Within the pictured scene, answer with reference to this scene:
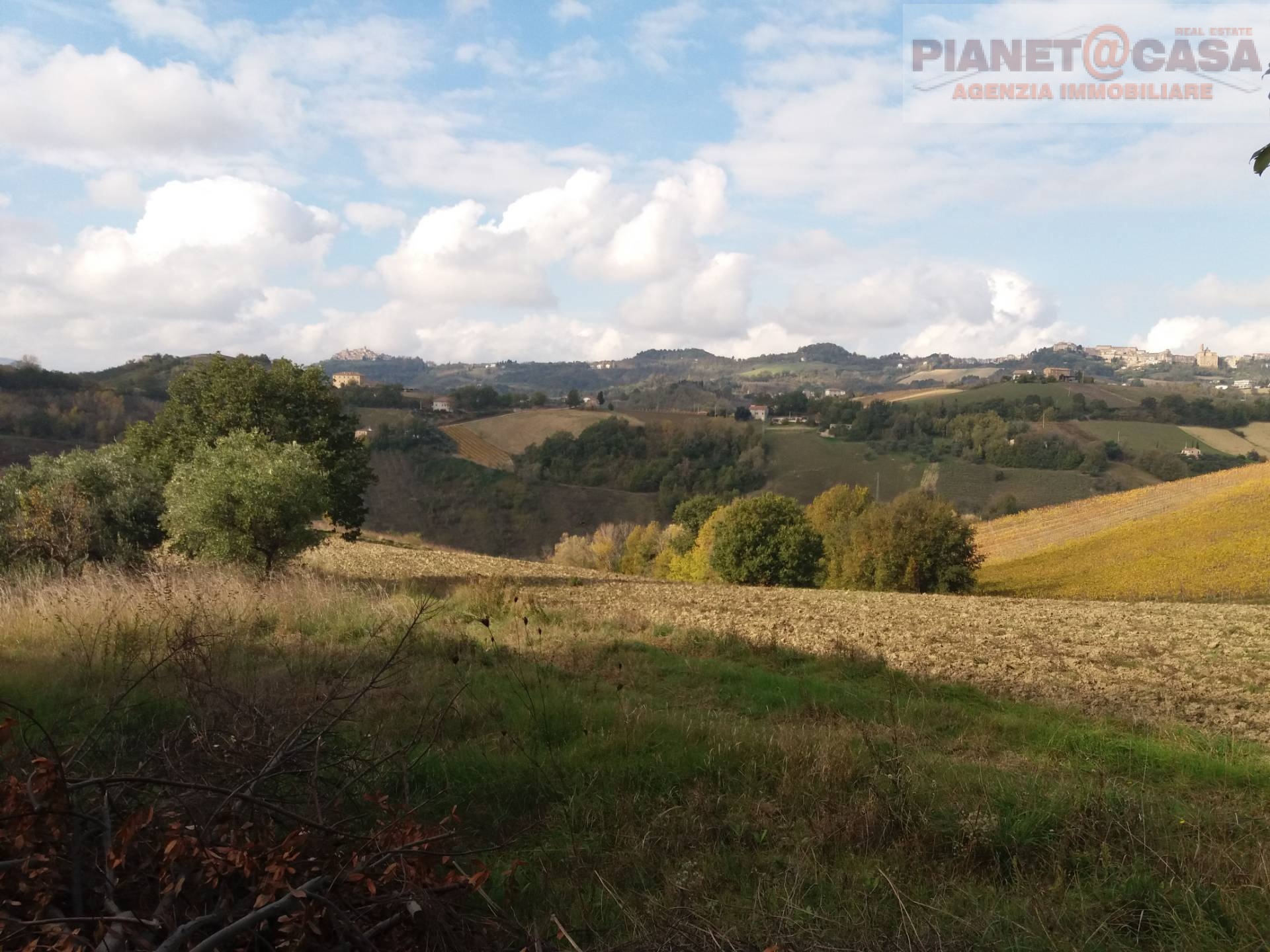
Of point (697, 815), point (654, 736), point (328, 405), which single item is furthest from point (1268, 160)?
point (328, 405)

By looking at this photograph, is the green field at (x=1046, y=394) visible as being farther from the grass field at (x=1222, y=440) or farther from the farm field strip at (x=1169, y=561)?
the farm field strip at (x=1169, y=561)

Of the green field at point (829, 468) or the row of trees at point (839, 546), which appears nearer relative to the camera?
the row of trees at point (839, 546)

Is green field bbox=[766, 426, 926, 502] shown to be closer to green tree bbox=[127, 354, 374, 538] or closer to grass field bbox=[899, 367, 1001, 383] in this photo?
green tree bbox=[127, 354, 374, 538]

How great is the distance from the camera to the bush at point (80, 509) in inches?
615

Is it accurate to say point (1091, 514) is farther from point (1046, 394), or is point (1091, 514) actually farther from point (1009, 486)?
point (1046, 394)

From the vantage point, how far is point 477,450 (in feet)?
305

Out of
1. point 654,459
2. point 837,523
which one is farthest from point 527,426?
point 837,523

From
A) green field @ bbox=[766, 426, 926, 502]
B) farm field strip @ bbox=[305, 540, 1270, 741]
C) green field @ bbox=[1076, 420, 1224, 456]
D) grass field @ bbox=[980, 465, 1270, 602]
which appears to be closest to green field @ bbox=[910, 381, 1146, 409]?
green field @ bbox=[1076, 420, 1224, 456]

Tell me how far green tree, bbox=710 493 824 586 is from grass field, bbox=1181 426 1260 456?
61.8 meters

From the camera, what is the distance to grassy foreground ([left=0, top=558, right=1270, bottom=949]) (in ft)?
11.6

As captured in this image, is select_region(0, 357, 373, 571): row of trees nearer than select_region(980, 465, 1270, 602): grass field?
Yes

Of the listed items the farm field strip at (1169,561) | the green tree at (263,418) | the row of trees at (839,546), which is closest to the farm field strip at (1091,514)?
the farm field strip at (1169,561)

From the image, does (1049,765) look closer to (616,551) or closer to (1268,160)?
(1268,160)

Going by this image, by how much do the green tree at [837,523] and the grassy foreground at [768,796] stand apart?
36351 millimetres
